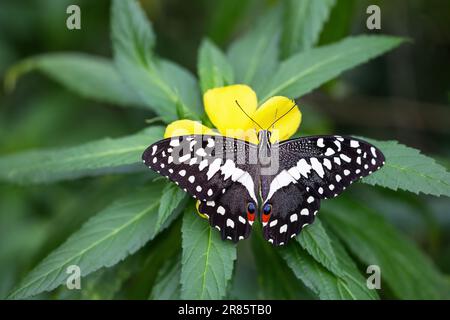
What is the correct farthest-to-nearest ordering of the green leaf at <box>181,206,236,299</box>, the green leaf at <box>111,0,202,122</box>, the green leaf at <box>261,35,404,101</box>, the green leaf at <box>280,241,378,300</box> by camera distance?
1. the green leaf at <box>111,0,202,122</box>
2. the green leaf at <box>261,35,404,101</box>
3. the green leaf at <box>280,241,378,300</box>
4. the green leaf at <box>181,206,236,299</box>

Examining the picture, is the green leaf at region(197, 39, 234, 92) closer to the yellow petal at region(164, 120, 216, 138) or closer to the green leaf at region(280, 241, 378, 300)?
the yellow petal at region(164, 120, 216, 138)

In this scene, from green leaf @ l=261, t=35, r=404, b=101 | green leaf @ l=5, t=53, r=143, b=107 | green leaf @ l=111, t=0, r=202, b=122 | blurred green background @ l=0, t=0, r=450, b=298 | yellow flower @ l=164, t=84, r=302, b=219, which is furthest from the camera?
blurred green background @ l=0, t=0, r=450, b=298

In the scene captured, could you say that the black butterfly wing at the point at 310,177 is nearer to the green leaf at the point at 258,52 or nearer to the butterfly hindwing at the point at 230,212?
the butterfly hindwing at the point at 230,212

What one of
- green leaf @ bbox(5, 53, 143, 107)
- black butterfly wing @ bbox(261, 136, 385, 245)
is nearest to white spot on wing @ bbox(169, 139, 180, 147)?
black butterfly wing @ bbox(261, 136, 385, 245)

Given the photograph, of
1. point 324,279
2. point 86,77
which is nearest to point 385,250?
point 324,279

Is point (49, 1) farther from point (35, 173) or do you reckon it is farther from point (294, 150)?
point (294, 150)

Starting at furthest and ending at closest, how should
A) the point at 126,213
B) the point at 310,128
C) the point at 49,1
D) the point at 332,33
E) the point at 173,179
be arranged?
the point at 49,1 < the point at 310,128 < the point at 332,33 < the point at 126,213 < the point at 173,179
